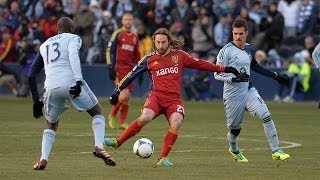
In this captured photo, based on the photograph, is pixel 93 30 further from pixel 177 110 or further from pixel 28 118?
pixel 177 110

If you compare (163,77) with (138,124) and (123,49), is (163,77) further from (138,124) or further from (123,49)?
(123,49)

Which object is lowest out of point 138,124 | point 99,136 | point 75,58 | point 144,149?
point 144,149

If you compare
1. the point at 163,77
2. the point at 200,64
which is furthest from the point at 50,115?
the point at 200,64

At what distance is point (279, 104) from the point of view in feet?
117

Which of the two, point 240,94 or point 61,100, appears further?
point 240,94

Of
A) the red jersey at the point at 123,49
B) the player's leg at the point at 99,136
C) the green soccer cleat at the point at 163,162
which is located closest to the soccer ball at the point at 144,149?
the green soccer cleat at the point at 163,162

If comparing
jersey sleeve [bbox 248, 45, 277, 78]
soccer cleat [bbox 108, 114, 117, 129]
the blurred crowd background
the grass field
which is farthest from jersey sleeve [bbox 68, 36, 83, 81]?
the blurred crowd background

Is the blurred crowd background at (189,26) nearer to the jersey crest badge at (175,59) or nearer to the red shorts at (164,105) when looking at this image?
the jersey crest badge at (175,59)

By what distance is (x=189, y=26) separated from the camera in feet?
126

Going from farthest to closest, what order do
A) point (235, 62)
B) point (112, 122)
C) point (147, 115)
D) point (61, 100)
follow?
point (112, 122) < point (235, 62) < point (147, 115) < point (61, 100)

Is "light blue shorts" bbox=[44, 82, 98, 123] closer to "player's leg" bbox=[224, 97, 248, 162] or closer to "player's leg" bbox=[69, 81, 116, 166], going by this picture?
"player's leg" bbox=[69, 81, 116, 166]

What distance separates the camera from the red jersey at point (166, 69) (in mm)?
16188

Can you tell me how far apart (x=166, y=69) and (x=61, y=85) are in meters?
2.01

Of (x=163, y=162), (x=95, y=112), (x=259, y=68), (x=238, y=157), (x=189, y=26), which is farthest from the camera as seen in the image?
(x=189, y=26)
